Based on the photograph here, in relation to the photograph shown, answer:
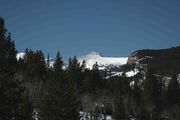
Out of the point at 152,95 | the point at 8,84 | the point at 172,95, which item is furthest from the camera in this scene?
the point at 172,95

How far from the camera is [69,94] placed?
46688 mm

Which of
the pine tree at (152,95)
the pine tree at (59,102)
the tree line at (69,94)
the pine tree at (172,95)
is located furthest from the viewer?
the pine tree at (172,95)

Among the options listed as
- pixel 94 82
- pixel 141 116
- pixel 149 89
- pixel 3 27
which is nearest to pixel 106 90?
pixel 94 82

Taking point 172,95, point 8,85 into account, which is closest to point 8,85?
point 8,85

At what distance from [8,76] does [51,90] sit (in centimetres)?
1434

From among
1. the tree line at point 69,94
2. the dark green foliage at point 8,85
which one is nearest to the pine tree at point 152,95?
the tree line at point 69,94

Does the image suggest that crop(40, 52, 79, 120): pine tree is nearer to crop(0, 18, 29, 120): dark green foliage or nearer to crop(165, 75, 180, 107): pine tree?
crop(0, 18, 29, 120): dark green foliage

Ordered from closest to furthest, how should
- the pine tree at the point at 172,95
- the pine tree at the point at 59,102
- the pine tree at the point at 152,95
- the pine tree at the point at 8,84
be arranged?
the pine tree at the point at 8,84 < the pine tree at the point at 59,102 < the pine tree at the point at 152,95 < the pine tree at the point at 172,95

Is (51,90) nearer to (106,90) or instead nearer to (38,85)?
(38,85)

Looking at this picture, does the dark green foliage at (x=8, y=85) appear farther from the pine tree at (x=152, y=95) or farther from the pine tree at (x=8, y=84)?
the pine tree at (x=152, y=95)

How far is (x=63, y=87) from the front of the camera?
4672 cm

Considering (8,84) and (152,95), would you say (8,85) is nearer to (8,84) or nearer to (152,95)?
(8,84)

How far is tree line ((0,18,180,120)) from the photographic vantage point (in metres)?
33.4

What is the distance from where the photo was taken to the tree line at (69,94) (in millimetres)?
33406
